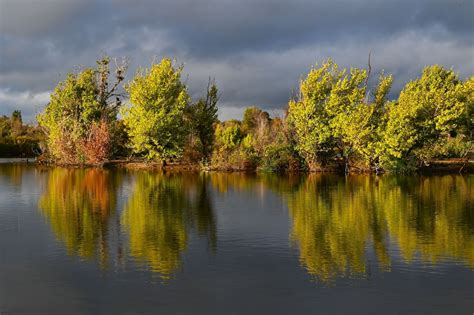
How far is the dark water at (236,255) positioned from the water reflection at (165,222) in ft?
0.16

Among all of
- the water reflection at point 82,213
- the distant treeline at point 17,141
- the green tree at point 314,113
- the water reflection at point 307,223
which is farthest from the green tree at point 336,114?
the distant treeline at point 17,141

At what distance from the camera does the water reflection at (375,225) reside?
48.4 ft

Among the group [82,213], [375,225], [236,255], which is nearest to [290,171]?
[82,213]

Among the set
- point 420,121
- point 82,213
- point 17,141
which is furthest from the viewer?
point 17,141

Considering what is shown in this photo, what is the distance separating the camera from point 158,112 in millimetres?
56125

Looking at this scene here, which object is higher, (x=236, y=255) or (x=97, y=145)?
(x=97, y=145)

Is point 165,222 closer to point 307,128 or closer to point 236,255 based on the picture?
point 236,255

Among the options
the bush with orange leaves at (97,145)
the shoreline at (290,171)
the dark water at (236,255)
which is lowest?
the dark water at (236,255)

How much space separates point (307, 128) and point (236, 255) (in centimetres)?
3618

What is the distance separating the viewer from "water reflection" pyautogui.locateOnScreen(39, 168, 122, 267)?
52.9 ft

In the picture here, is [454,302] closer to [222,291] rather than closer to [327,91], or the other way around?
[222,291]

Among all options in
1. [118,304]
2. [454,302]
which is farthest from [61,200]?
[454,302]

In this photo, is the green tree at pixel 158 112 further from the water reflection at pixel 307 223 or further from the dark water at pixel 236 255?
the dark water at pixel 236 255

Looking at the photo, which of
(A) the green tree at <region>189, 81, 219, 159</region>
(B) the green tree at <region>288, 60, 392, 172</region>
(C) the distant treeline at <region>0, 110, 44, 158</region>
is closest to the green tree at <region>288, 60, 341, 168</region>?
(B) the green tree at <region>288, 60, 392, 172</region>
